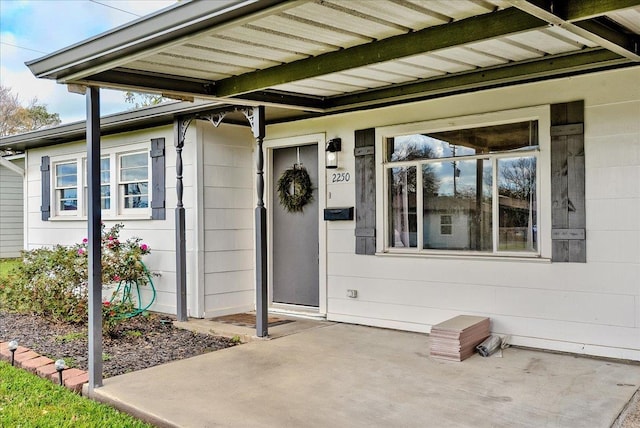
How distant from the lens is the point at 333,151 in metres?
6.02

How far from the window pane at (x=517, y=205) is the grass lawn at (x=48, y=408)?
3.42 meters

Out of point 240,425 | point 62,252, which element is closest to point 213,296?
point 62,252

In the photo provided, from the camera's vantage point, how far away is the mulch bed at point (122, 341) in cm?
468

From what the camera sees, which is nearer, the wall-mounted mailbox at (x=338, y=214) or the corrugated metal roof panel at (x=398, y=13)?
the corrugated metal roof panel at (x=398, y=13)

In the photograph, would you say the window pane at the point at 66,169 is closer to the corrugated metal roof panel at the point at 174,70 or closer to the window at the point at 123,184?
the window at the point at 123,184

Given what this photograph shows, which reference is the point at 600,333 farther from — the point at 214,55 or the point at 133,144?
the point at 133,144

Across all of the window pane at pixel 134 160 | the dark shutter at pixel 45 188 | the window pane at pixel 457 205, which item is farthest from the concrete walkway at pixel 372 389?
the dark shutter at pixel 45 188

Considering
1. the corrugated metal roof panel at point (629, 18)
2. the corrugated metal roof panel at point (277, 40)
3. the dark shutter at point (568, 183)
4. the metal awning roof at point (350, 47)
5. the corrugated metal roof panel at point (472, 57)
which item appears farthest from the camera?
the dark shutter at point (568, 183)

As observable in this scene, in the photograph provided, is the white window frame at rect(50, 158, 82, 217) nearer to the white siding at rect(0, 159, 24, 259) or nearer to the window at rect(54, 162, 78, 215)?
the window at rect(54, 162, 78, 215)

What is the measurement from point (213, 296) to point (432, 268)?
2.71 meters

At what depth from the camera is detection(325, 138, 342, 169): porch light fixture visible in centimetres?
601

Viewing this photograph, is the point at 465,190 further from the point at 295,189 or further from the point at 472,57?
the point at 295,189

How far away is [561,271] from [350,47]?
2.59 m

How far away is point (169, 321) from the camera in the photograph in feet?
20.4
